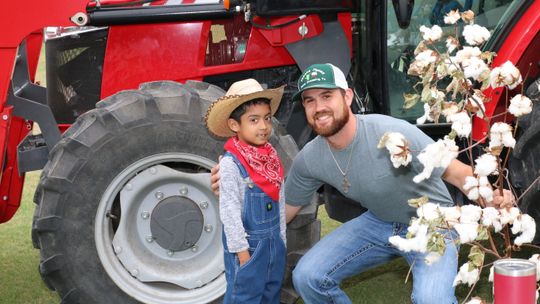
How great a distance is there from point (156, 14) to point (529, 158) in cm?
195

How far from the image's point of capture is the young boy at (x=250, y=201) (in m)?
4.25

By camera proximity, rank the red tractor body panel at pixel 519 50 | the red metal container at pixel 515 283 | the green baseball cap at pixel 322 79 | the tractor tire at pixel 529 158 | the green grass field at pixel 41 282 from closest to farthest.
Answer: the red metal container at pixel 515 283
the green baseball cap at pixel 322 79
the tractor tire at pixel 529 158
the red tractor body panel at pixel 519 50
the green grass field at pixel 41 282

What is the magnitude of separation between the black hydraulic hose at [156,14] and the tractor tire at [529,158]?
5.05 ft

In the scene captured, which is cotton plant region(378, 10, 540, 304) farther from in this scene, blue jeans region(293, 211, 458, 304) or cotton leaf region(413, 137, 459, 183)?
blue jeans region(293, 211, 458, 304)

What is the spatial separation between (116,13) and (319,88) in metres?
1.50

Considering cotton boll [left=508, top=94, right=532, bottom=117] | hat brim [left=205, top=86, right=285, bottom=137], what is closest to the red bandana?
hat brim [left=205, top=86, right=285, bottom=137]

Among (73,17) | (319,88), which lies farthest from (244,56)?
(319,88)

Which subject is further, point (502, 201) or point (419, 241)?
point (502, 201)

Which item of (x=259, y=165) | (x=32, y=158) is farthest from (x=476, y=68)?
(x=32, y=158)

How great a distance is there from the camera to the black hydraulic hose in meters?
5.21

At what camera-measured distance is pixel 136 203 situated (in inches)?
195

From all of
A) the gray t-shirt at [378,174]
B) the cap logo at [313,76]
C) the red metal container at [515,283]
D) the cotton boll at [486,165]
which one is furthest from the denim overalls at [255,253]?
the red metal container at [515,283]

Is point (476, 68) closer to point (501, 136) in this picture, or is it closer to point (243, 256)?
point (501, 136)

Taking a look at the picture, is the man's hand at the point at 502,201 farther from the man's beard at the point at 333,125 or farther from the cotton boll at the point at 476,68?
the man's beard at the point at 333,125
